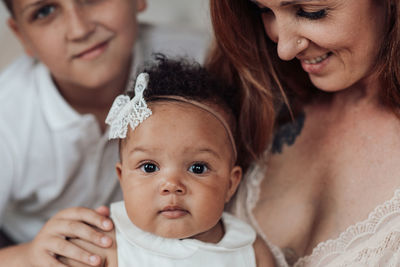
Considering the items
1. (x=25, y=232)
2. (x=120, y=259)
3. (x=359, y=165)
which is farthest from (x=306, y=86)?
(x=25, y=232)

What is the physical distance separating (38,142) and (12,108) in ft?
0.51

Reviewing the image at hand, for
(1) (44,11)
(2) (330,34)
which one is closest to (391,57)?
(2) (330,34)

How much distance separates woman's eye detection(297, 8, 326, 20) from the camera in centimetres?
127

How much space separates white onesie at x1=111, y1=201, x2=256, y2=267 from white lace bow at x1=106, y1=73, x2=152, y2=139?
25cm

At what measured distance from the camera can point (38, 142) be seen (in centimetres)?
196

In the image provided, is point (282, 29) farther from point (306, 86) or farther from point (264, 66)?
point (306, 86)

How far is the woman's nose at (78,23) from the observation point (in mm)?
1799

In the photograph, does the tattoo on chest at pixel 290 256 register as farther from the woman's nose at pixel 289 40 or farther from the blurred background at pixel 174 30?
the blurred background at pixel 174 30

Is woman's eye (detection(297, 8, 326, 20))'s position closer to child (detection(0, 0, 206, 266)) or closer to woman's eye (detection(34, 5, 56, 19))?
child (detection(0, 0, 206, 266))

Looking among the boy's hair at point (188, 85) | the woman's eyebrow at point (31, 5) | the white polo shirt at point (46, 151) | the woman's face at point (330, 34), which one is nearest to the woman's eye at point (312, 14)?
the woman's face at point (330, 34)

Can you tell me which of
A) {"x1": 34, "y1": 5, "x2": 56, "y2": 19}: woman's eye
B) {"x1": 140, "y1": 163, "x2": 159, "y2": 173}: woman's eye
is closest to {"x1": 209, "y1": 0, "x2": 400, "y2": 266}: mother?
{"x1": 140, "y1": 163, "x2": 159, "y2": 173}: woman's eye

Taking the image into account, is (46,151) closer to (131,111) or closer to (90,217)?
(90,217)

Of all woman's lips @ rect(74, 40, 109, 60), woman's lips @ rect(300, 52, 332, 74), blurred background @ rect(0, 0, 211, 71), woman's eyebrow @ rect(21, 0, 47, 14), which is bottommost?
blurred background @ rect(0, 0, 211, 71)

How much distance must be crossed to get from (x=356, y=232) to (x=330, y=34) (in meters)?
0.49
